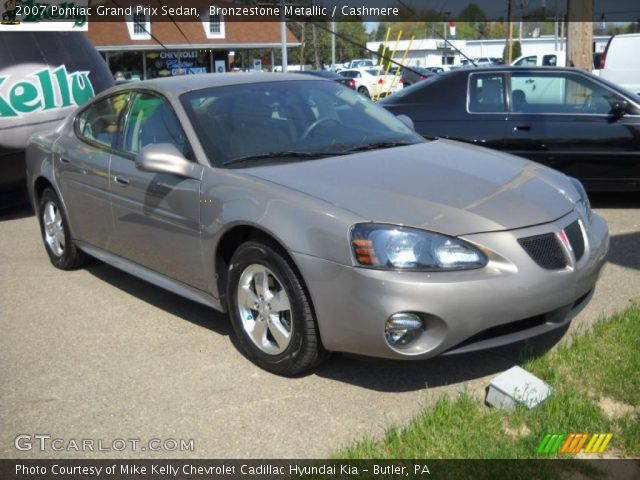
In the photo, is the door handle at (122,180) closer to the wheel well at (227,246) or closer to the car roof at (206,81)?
the car roof at (206,81)

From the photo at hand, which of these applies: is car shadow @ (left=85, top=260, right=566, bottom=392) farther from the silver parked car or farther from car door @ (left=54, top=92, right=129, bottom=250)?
car door @ (left=54, top=92, right=129, bottom=250)

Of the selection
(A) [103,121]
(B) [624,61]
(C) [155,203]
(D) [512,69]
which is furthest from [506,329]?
(B) [624,61]

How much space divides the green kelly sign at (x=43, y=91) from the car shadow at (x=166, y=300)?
10.5 feet

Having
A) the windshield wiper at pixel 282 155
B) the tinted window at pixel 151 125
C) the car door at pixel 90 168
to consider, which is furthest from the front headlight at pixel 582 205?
the car door at pixel 90 168

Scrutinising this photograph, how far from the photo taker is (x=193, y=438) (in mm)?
3566

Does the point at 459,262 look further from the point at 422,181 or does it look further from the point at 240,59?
the point at 240,59

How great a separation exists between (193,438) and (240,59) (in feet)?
136

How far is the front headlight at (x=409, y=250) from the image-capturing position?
3635 mm

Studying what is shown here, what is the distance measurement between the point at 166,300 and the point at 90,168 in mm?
1074

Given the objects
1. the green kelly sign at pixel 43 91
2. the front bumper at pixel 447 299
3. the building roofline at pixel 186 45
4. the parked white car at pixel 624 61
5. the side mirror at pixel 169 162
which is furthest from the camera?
the building roofline at pixel 186 45

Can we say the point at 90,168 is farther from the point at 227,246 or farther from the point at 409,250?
the point at 409,250

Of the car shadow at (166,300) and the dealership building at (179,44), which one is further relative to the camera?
the dealership building at (179,44)

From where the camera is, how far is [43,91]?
9133mm

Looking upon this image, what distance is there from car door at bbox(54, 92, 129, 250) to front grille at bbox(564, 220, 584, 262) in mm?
3002
